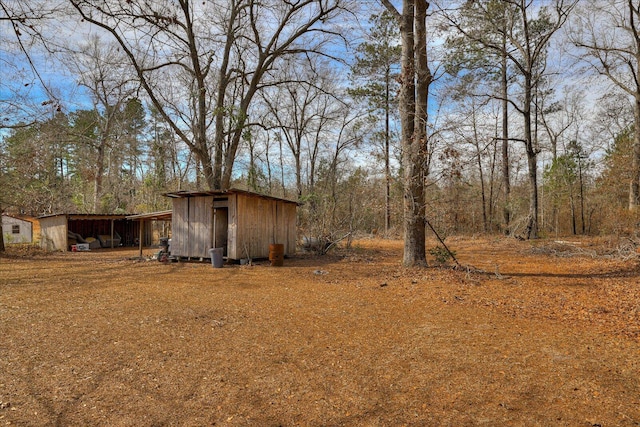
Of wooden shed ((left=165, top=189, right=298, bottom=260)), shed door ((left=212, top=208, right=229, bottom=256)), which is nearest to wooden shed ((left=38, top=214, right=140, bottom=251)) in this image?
wooden shed ((left=165, top=189, right=298, bottom=260))

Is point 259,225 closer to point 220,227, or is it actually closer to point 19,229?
point 220,227

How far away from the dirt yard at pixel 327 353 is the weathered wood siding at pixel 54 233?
1257 cm

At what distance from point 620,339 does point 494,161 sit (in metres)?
24.8

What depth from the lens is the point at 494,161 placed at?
27.0 meters

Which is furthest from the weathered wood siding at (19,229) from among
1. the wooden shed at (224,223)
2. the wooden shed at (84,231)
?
→ the wooden shed at (224,223)

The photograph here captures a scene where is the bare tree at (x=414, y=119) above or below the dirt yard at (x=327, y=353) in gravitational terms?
above

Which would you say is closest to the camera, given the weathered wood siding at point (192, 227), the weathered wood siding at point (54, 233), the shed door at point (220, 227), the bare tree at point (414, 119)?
the bare tree at point (414, 119)

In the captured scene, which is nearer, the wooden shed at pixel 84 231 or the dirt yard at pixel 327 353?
the dirt yard at pixel 327 353

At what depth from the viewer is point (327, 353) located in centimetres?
428

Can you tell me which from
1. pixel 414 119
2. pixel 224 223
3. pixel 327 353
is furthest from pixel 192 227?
pixel 327 353

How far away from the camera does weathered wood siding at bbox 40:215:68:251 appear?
1880 cm

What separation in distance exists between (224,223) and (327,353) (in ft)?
34.9

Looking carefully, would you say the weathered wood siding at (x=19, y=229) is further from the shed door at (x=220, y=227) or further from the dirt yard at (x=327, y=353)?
the dirt yard at (x=327, y=353)

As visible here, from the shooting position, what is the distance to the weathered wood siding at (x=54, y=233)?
18798mm
